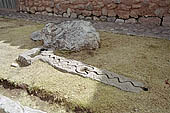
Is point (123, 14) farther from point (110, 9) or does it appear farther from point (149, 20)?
point (149, 20)

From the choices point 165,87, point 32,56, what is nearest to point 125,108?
point 165,87

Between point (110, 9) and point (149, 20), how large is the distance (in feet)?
3.74

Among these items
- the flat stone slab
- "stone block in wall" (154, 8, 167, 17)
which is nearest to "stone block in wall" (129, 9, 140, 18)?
"stone block in wall" (154, 8, 167, 17)

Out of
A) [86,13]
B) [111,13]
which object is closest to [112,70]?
[111,13]

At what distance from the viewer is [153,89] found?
1.81 meters

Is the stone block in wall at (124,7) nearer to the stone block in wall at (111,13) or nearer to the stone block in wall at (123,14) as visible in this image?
the stone block in wall at (123,14)

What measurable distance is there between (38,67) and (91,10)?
10.7 ft

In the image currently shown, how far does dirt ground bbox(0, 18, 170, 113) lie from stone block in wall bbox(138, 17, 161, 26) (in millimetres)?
1097

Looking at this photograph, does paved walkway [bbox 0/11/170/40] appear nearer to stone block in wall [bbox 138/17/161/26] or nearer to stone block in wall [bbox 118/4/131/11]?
stone block in wall [bbox 138/17/161/26]

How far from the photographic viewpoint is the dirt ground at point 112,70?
1.63 m

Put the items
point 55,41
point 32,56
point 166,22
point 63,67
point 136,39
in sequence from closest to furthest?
point 63,67 → point 32,56 → point 55,41 → point 136,39 → point 166,22

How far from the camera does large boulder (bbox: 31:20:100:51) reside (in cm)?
270

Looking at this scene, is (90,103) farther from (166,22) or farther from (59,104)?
(166,22)

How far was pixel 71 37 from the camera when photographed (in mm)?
2742
